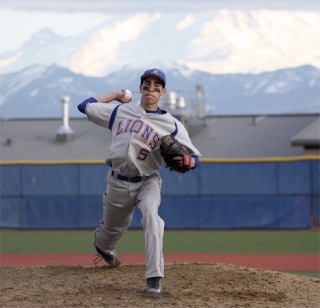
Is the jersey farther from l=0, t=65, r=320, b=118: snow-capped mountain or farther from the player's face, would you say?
l=0, t=65, r=320, b=118: snow-capped mountain

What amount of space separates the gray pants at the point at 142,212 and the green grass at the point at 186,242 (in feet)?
21.3

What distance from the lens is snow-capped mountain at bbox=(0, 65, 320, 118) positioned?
117812mm

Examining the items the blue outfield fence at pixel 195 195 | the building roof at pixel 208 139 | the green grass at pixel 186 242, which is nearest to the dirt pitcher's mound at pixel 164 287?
the green grass at pixel 186 242

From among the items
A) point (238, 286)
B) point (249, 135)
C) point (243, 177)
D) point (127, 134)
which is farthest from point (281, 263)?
point (249, 135)

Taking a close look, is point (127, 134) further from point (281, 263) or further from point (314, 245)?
point (314, 245)

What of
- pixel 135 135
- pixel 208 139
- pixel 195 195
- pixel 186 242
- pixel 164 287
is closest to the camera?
pixel 135 135

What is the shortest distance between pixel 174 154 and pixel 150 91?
0.62m

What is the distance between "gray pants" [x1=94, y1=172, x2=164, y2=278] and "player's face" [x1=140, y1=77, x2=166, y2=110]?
615mm

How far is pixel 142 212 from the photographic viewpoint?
7.91 meters

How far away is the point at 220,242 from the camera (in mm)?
17281

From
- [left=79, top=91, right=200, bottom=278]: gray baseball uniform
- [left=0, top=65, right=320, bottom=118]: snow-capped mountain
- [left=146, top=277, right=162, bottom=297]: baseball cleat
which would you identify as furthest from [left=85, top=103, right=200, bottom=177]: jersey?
[left=0, top=65, right=320, bottom=118]: snow-capped mountain

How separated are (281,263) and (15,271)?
499cm

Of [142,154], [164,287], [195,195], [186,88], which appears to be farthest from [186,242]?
[186,88]

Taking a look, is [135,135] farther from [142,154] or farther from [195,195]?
[195,195]
